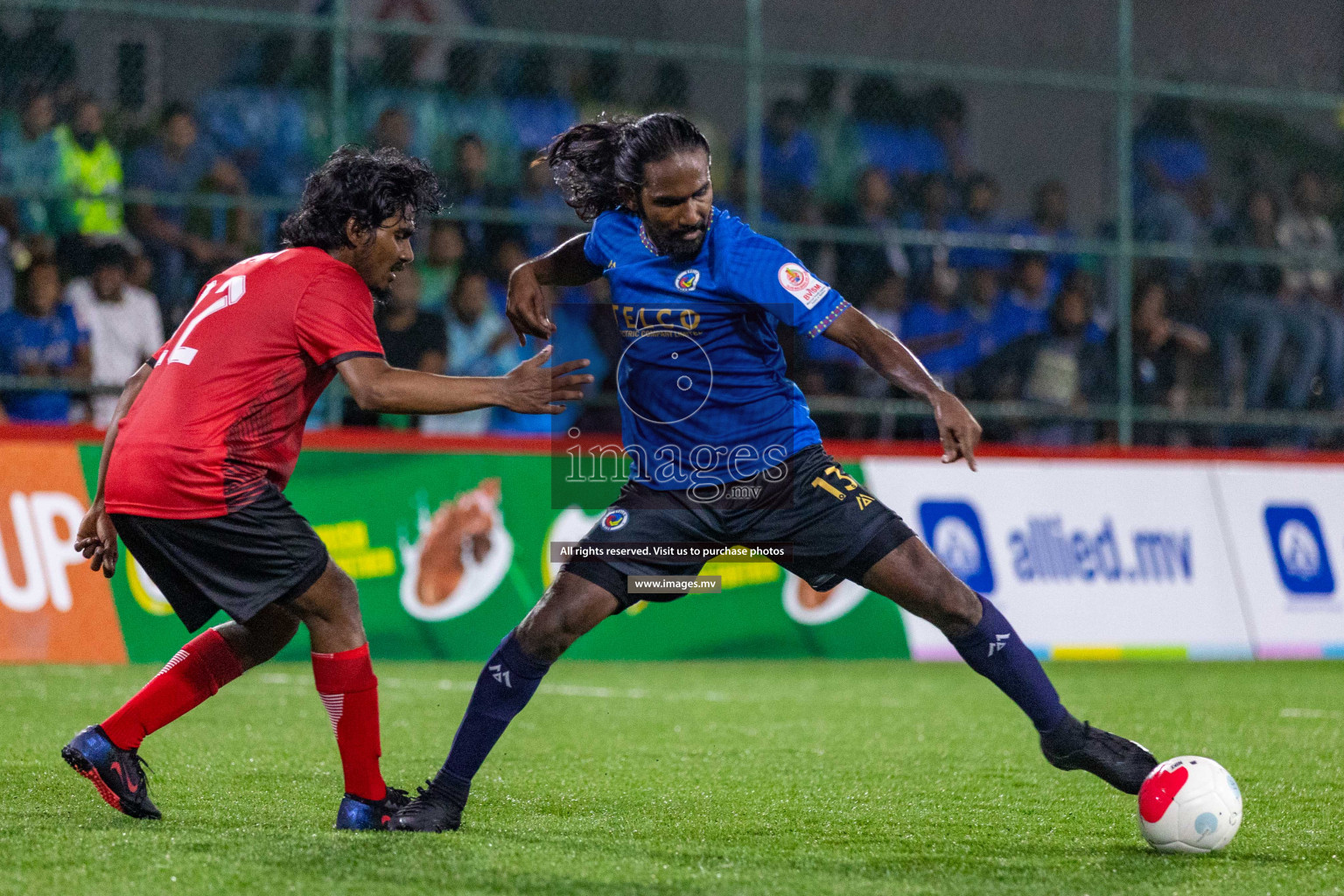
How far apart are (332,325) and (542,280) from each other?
2.64 feet

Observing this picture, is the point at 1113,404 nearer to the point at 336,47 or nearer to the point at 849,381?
the point at 849,381

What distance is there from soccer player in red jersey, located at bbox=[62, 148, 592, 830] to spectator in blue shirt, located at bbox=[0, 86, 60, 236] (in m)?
6.26

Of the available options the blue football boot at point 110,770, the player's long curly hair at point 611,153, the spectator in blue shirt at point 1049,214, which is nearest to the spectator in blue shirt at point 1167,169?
the spectator in blue shirt at point 1049,214

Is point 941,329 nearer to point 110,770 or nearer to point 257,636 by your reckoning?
point 257,636

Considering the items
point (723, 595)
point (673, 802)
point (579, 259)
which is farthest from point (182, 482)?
point (723, 595)

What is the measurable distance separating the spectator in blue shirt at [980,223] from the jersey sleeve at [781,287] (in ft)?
25.9

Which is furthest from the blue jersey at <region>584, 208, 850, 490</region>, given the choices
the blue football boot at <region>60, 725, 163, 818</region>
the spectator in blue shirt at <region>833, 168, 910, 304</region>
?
the spectator in blue shirt at <region>833, 168, 910, 304</region>

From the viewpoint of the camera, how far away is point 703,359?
4.69 meters

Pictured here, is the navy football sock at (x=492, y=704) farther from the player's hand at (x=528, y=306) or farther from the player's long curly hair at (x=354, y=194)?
the player's long curly hair at (x=354, y=194)

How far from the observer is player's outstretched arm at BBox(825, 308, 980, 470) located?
4199 millimetres

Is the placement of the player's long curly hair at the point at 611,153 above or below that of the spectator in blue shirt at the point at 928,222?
above

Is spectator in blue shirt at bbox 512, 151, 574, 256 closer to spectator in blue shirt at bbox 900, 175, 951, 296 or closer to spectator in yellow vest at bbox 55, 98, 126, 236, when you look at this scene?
spectator in blue shirt at bbox 900, 175, 951, 296

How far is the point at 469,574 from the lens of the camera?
9.98m

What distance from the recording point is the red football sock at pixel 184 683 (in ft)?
15.2
